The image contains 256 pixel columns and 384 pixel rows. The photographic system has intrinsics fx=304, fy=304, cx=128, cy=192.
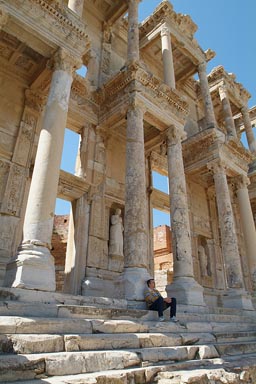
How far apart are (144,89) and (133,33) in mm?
2917

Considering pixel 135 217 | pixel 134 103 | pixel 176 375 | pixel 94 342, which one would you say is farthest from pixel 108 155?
pixel 176 375

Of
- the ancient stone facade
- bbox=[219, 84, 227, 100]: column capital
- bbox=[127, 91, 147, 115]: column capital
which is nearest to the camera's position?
the ancient stone facade

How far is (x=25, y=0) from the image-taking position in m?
8.07

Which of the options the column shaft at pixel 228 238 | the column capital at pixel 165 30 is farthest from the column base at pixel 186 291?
the column capital at pixel 165 30

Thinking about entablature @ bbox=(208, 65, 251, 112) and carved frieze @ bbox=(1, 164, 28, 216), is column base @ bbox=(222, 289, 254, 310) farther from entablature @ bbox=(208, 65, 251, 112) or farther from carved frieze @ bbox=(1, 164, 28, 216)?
entablature @ bbox=(208, 65, 251, 112)

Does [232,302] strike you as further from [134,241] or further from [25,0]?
[25,0]

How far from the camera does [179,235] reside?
33.4 ft

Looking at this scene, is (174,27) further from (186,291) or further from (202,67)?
(186,291)

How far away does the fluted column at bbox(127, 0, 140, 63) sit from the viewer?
1173cm

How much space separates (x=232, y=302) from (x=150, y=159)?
7.21 meters

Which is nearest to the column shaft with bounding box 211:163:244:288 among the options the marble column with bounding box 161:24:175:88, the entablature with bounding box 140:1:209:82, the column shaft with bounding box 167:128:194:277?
the column shaft with bounding box 167:128:194:277

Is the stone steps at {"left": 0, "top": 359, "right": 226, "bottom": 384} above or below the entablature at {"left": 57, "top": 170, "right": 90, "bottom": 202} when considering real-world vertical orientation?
below

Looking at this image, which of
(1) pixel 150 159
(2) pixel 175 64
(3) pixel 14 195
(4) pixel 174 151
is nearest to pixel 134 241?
(3) pixel 14 195

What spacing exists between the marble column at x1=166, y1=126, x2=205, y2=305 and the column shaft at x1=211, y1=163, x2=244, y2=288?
3102 millimetres
